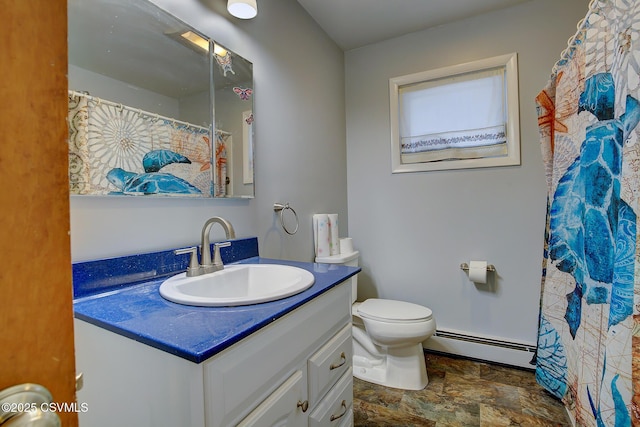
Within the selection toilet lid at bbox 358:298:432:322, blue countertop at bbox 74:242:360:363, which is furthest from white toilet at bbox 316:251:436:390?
blue countertop at bbox 74:242:360:363

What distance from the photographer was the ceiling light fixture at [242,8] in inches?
51.3

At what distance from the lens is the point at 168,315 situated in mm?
733

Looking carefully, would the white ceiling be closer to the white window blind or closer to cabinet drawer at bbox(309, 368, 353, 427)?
the white window blind

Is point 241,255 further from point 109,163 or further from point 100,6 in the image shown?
point 100,6

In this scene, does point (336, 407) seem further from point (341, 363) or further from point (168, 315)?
point (168, 315)

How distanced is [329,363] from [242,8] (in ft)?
4.99

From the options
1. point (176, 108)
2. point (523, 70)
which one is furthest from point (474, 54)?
point (176, 108)

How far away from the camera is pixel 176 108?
1.17 metres

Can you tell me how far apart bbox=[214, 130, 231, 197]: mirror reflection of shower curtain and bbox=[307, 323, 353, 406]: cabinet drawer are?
788mm

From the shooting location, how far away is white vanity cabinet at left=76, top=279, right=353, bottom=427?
598 mm

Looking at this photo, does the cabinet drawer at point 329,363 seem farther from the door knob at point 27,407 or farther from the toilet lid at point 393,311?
the door knob at point 27,407

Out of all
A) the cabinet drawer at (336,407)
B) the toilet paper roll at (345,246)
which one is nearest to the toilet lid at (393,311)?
the toilet paper roll at (345,246)

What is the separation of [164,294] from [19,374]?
2.06 ft

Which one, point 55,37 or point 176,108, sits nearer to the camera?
point 55,37
